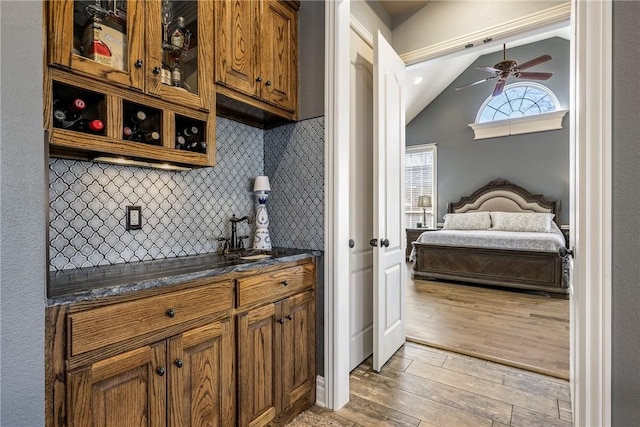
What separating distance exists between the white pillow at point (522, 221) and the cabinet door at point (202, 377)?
20.4ft

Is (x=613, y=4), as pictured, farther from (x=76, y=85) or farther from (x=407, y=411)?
(x=407, y=411)

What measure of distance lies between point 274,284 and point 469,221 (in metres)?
5.93

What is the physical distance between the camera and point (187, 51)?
5.09ft

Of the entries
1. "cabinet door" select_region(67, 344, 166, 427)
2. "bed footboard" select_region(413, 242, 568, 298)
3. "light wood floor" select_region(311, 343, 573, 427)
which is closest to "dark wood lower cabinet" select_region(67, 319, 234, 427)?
"cabinet door" select_region(67, 344, 166, 427)

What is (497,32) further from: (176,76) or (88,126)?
(88,126)

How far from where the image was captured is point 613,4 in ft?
3.84

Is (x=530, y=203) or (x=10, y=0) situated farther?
(x=530, y=203)

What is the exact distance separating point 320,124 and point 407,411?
1.80 m

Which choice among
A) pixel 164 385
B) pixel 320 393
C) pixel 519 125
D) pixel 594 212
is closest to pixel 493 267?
pixel 519 125

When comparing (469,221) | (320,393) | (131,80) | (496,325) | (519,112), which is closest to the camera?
(131,80)

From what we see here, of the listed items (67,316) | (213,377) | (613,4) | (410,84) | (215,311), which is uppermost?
(410,84)

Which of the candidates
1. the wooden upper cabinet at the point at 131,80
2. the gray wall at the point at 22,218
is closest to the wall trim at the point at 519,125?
the wooden upper cabinet at the point at 131,80

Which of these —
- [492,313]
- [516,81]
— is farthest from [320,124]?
[516,81]

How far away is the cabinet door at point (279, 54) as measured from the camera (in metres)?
1.86
